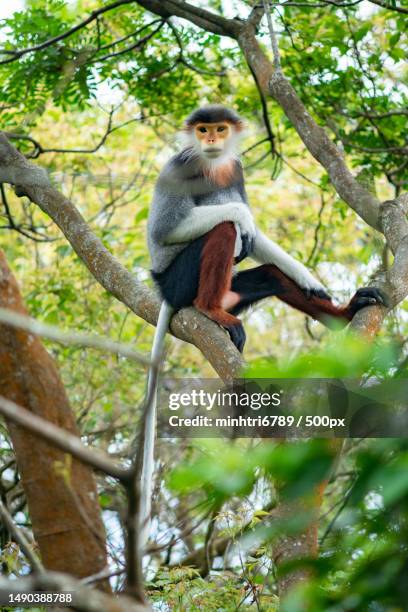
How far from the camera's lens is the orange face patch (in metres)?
4.43

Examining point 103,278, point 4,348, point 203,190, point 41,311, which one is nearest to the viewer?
point 4,348

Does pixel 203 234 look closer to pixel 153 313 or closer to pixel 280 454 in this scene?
pixel 153 313

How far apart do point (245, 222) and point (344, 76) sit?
50.6 inches

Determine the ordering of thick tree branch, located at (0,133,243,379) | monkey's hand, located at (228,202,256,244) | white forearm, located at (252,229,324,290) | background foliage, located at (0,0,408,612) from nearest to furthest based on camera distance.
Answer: background foliage, located at (0,0,408,612) → thick tree branch, located at (0,133,243,379) → monkey's hand, located at (228,202,256,244) → white forearm, located at (252,229,324,290)

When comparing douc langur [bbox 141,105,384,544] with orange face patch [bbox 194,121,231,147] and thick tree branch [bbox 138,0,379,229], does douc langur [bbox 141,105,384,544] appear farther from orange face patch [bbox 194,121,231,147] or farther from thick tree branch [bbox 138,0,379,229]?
A: thick tree branch [bbox 138,0,379,229]

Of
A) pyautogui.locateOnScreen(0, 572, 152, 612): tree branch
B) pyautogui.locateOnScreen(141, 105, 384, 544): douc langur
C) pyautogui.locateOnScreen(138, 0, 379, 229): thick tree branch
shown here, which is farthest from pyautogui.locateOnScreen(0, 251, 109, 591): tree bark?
pyautogui.locateOnScreen(138, 0, 379, 229): thick tree branch

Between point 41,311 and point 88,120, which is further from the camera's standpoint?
point 88,120

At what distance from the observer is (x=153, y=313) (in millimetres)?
3709

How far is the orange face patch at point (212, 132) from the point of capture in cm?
443

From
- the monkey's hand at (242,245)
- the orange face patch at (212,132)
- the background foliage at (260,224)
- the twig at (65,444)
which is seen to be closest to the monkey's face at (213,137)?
the orange face patch at (212,132)

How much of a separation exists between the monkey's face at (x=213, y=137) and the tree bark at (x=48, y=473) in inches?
103

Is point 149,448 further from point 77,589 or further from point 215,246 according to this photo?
point 77,589

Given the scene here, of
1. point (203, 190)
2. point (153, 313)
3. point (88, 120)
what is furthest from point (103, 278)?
point (88, 120)

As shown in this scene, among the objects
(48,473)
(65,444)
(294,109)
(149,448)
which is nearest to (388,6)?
(294,109)
